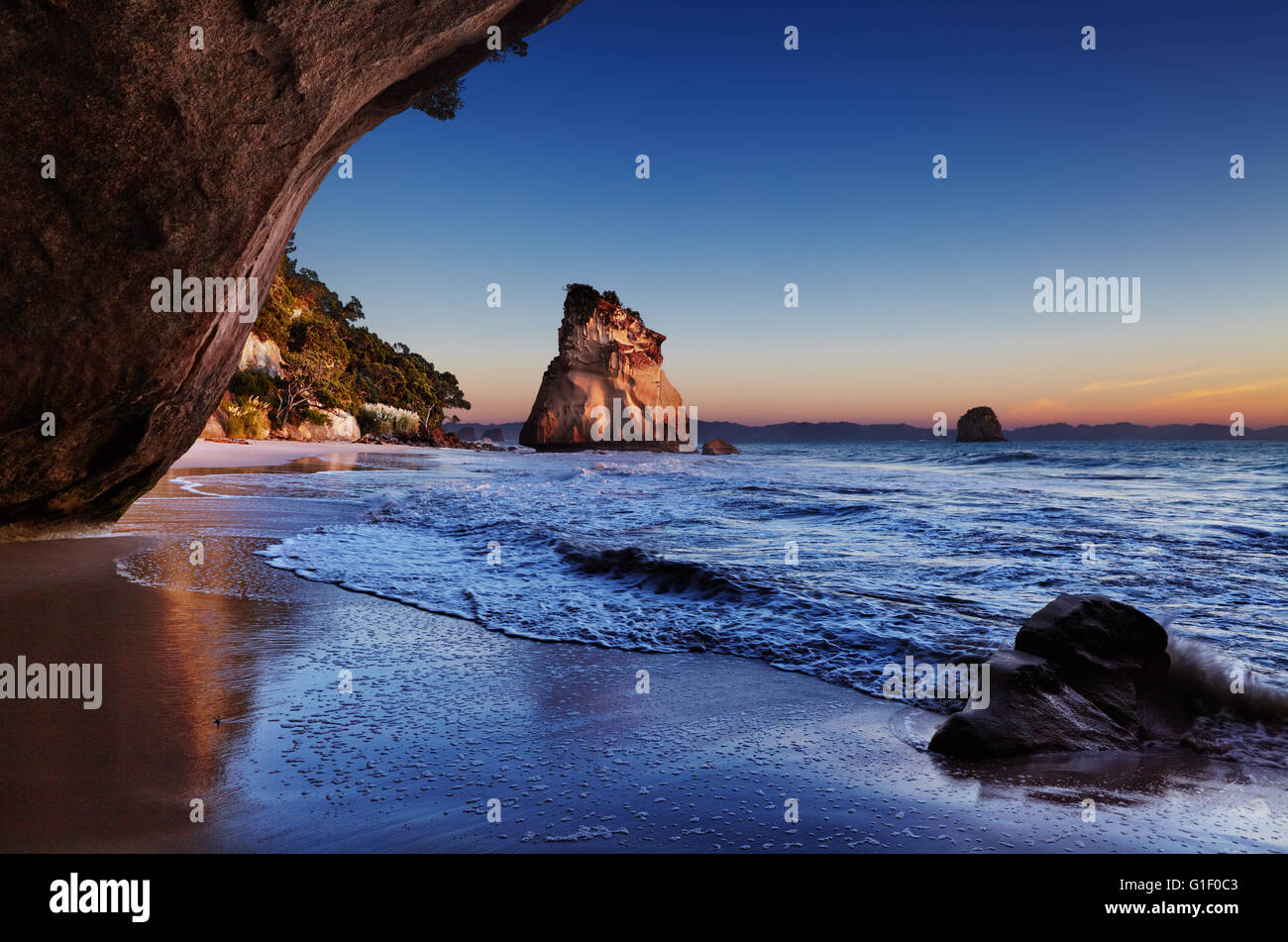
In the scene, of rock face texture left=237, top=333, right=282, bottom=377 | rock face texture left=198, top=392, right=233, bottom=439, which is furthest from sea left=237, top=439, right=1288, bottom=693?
rock face texture left=237, top=333, right=282, bottom=377

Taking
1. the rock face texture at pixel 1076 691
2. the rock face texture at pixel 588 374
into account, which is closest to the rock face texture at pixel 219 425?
the rock face texture at pixel 1076 691

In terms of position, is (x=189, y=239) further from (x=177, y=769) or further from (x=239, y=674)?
(x=177, y=769)

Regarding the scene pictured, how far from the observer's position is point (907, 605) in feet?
17.6

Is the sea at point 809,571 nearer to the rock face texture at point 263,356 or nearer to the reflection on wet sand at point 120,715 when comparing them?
the reflection on wet sand at point 120,715

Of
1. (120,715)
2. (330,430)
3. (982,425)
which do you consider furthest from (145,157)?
(982,425)

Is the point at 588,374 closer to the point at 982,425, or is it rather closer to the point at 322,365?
the point at 322,365

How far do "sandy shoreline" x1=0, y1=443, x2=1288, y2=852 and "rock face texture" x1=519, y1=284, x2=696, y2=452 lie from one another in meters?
60.9

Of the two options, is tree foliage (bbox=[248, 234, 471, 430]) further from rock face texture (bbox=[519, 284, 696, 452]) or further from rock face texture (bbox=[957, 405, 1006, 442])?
rock face texture (bbox=[957, 405, 1006, 442])

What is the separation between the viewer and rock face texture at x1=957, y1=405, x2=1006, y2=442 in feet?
312

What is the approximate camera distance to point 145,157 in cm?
365

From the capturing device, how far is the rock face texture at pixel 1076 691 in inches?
115

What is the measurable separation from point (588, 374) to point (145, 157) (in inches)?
2463

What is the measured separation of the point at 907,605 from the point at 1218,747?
234 centimetres

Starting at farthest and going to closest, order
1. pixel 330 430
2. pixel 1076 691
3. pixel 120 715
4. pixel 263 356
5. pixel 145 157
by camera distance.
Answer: pixel 330 430
pixel 263 356
pixel 145 157
pixel 1076 691
pixel 120 715
